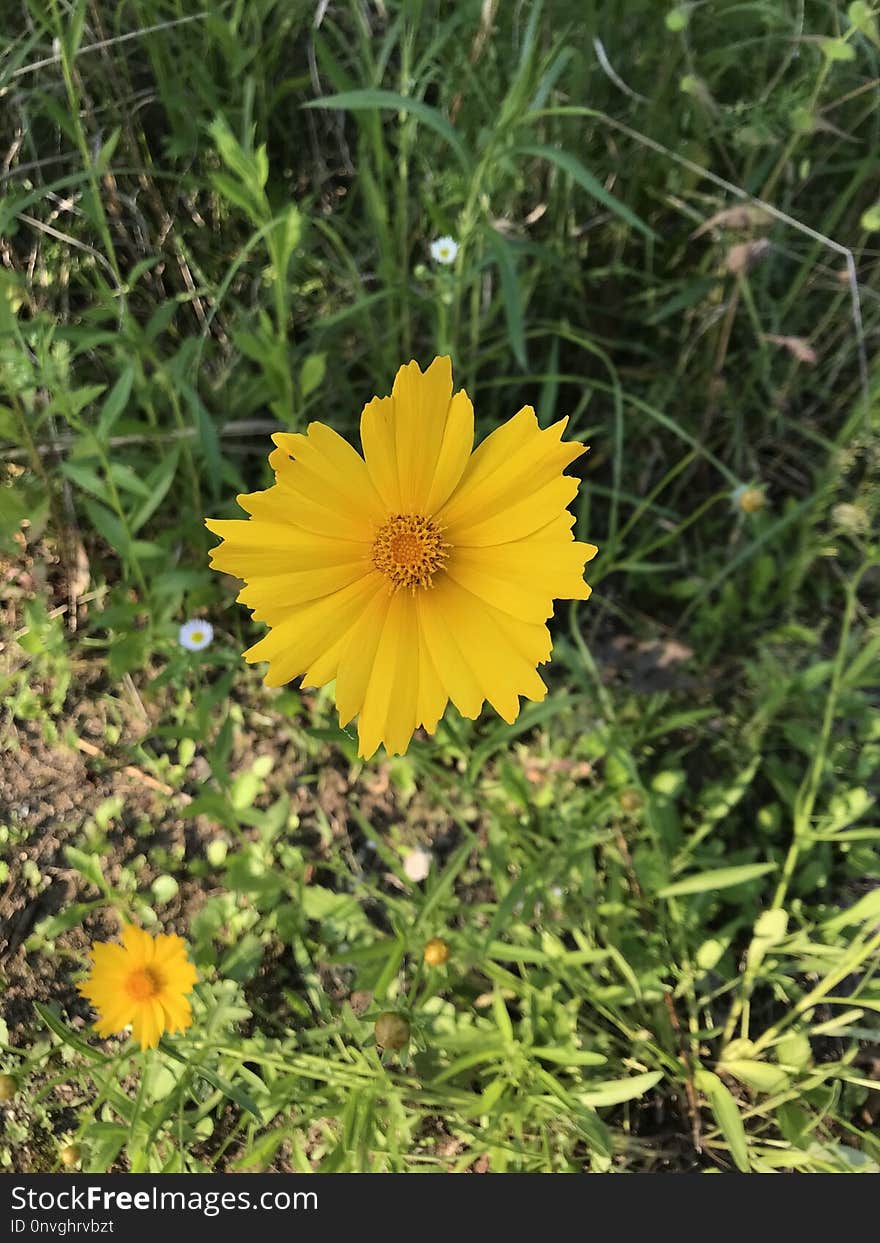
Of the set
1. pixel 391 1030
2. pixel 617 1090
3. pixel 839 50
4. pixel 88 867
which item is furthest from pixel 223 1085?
pixel 839 50

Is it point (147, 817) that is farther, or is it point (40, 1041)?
point (147, 817)

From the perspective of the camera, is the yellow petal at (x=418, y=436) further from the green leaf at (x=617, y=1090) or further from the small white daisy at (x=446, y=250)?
the green leaf at (x=617, y=1090)

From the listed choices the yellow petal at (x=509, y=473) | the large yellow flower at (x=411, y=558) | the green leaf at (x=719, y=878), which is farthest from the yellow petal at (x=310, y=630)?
the green leaf at (x=719, y=878)

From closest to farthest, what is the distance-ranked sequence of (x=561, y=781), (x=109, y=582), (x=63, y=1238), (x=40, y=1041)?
1. (x=63, y=1238)
2. (x=40, y=1041)
3. (x=561, y=781)
4. (x=109, y=582)

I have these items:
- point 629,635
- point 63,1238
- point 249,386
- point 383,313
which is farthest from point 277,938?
point 383,313

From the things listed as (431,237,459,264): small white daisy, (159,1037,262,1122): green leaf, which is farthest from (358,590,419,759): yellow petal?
(431,237,459,264): small white daisy

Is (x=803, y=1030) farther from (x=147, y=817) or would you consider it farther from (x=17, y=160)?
(x=17, y=160)

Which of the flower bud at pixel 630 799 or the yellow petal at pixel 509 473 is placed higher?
the yellow petal at pixel 509 473
